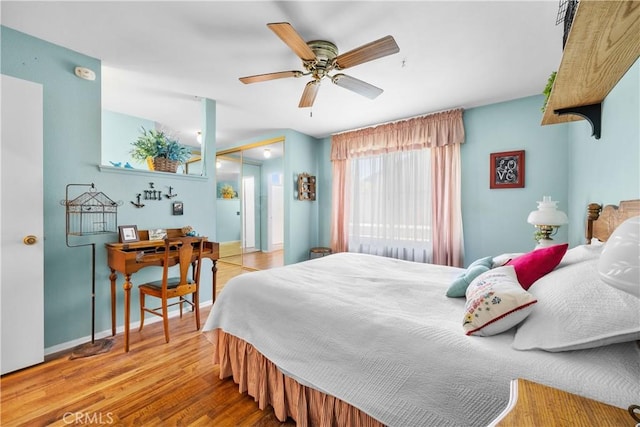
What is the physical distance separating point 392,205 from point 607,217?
2.61 metres

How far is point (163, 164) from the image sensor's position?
2945mm

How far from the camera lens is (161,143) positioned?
9.57ft

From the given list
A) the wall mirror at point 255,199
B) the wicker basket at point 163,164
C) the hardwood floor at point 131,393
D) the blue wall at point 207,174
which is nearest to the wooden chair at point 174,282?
the hardwood floor at point 131,393

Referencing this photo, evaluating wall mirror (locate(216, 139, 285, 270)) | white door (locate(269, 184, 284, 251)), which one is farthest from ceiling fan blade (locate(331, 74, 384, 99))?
white door (locate(269, 184, 284, 251))

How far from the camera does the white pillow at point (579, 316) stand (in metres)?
0.79

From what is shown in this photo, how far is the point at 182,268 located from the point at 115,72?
6.81ft

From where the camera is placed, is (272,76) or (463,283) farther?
(272,76)

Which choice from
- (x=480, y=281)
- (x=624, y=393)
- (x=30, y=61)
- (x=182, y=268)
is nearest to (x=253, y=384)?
(x=182, y=268)

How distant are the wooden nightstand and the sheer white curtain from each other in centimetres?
314

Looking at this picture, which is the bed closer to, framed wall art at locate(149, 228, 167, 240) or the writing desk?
the writing desk

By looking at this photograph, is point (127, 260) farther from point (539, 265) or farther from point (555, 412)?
point (539, 265)

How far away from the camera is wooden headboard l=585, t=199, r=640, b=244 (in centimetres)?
120

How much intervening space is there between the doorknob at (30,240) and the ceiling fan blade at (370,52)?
2.68m

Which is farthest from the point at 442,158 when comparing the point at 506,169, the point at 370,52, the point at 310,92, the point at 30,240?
the point at 30,240
